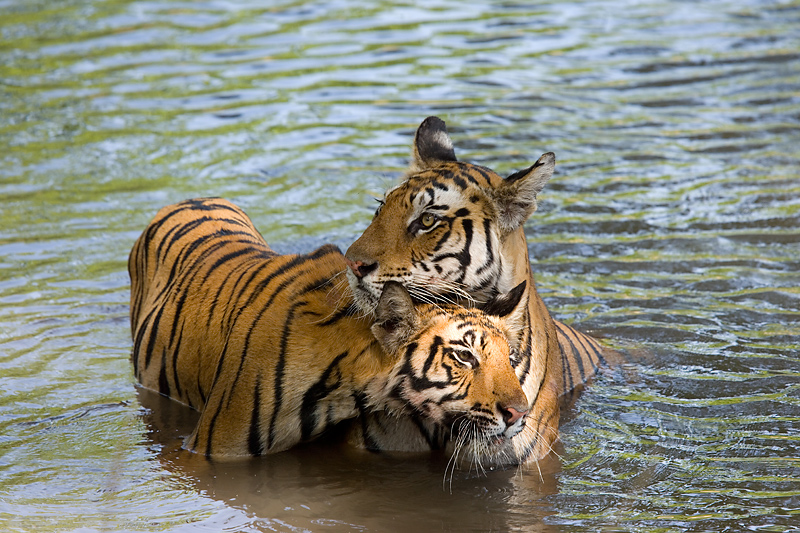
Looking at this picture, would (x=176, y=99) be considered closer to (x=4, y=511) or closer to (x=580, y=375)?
(x=580, y=375)

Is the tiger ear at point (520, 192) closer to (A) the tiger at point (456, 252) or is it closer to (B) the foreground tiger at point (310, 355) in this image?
(A) the tiger at point (456, 252)

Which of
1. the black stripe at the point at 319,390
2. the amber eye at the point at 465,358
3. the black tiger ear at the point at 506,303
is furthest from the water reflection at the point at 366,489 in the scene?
the black tiger ear at the point at 506,303

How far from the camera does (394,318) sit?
3463mm

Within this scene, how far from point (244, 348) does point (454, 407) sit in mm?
906

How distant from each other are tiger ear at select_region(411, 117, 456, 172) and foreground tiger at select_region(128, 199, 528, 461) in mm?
513

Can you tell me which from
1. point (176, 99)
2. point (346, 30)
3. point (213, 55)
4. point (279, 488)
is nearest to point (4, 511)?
point (279, 488)

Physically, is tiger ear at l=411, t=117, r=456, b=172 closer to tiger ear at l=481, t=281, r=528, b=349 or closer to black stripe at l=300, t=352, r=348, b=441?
tiger ear at l=481, t=281, r=528, b=349

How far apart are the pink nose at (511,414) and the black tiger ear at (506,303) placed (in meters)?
0.38

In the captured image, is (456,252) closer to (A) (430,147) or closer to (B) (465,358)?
(B) (465,358)

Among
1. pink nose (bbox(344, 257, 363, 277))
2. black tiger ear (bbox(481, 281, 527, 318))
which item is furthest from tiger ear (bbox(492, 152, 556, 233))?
pink nose (bbox(344, 257, 363, 277))

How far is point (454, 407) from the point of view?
3441mm

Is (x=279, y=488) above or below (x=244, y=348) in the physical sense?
below

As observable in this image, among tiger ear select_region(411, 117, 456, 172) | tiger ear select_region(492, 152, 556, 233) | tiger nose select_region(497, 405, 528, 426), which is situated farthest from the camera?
tiger ear select_region(411, 117, 456, 172)

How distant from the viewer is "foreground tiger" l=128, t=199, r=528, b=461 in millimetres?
3445
